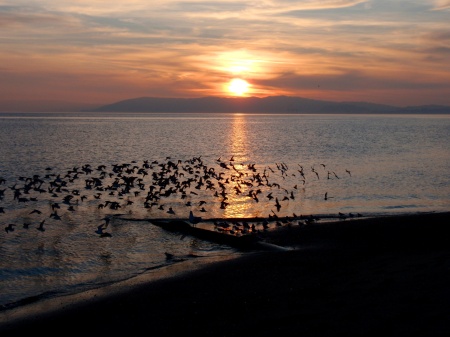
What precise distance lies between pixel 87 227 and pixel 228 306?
15568mm

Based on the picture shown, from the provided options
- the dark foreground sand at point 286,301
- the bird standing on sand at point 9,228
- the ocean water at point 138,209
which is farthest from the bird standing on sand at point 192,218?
the bird standing on sand at point 9,228

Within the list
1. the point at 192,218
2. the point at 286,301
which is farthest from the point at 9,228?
Answer: the point at 286,301

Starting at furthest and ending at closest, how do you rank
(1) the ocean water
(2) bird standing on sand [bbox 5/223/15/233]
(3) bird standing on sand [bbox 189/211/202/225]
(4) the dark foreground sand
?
(2) bird standing on sand [bbox 5/223/15/233] → (3) bird standing on sand [bbox 189/211/202/225] → (1) the ocean water → (4) the dark foreground sand

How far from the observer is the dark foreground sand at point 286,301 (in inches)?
475

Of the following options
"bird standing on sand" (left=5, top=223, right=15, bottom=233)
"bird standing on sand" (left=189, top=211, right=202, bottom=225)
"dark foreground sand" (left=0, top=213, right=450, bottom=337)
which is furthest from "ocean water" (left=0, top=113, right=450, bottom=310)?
"dark foreground sand" (left=0, top=213, right=450, bottom=337)

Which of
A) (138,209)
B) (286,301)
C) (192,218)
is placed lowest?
(138,209)

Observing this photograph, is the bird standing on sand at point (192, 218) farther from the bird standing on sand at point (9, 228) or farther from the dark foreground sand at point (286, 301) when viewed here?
the bird standing on sand at point (9, 228)

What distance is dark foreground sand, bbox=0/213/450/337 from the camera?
12055 millimetres

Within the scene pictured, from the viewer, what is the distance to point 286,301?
14.3 m

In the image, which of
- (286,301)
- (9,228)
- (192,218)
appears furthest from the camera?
(9,228)

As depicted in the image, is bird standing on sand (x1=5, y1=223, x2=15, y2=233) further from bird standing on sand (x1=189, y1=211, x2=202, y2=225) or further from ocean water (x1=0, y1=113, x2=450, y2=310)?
bird standing on sand (x1=189, y1=211, x2=202, y2=225)

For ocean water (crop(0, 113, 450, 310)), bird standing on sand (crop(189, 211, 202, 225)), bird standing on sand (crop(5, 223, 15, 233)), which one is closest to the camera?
ocean water (crop(0, 113, 450, 310))

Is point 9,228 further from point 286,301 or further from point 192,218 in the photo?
point 286,301

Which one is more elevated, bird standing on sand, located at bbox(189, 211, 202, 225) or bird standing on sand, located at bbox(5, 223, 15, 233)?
bird standing on sand, located at bbox(189, 211, 202, 225)
